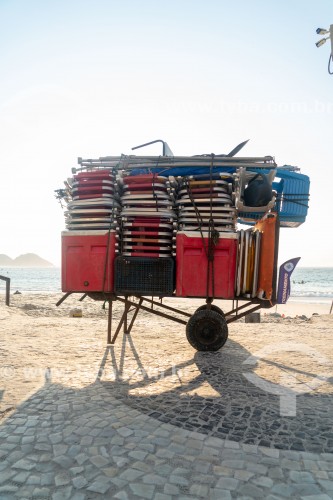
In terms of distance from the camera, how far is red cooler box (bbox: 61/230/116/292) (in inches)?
233

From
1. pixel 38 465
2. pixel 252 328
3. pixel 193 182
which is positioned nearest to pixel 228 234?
pixel 193 182

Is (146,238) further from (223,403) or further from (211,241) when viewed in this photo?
(223,403)

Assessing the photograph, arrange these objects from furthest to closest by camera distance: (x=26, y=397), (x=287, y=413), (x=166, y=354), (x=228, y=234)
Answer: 1. (x=166, y=354)
2. (x=228, y=234)
3. (x=26, y=397)
4. (x=287, y=413)

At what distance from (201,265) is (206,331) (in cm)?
169

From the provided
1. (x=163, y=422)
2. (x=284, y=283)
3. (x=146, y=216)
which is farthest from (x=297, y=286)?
(x=163, y=422)

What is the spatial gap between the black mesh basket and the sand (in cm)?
139

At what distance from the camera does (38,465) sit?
3033 mm

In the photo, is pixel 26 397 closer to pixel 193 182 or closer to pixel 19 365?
pixel 19 365

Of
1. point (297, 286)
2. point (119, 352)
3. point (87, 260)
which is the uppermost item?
point (87, 260)

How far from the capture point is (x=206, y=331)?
679 cm

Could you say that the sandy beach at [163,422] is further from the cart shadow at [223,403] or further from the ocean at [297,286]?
the ocean at [297,286]

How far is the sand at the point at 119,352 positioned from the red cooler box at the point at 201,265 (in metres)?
1.43

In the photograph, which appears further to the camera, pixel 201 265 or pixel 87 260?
pixel 87 260

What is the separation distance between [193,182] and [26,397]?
418 cm
